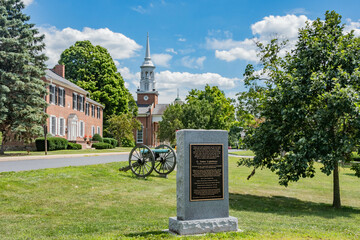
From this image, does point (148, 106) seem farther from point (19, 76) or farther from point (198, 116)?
point (19, 76)

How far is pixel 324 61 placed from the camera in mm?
13016

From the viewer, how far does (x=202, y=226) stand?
6.91 metres

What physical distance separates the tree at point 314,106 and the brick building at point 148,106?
7079 centimetres

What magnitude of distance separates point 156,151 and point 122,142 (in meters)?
41.8

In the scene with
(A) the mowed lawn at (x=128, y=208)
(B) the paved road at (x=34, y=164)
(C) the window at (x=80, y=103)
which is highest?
(C) the window at (x=80, y=103)

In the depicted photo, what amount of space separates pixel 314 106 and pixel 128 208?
22.7 ft

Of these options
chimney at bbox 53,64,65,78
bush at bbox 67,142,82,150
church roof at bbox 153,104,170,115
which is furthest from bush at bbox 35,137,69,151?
church roof at bbox 153,104,170,115

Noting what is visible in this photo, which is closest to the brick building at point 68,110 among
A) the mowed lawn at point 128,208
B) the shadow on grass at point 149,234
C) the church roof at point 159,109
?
the mowed lawn at point 128,208

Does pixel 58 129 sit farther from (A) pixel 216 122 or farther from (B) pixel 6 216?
(B) pixel 6 216

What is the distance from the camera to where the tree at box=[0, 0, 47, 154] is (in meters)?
26.9

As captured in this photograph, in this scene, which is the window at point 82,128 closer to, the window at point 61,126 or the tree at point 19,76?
the window at point 61,126

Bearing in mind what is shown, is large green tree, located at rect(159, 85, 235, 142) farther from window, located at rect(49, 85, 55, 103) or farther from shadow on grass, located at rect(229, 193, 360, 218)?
shadow on grass, located at rect(229, 193, 360, 218)

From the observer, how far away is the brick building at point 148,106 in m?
83.9

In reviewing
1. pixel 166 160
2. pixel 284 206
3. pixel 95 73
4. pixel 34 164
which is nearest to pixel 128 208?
pixel 284 206
